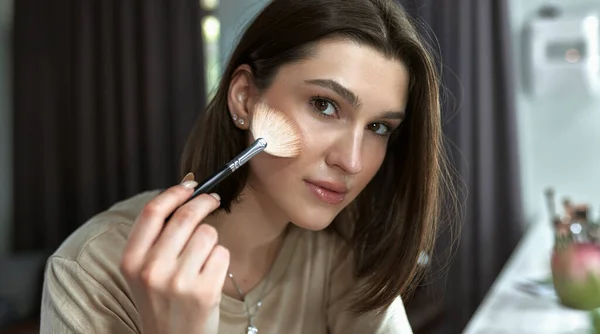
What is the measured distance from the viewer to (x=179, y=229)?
622 millimetres

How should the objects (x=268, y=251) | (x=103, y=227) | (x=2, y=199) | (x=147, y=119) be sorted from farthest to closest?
1. (x=2, y=199)
2. (x=147, y=119)
3. (x=268, y=251)
4. (x=103, y=227)

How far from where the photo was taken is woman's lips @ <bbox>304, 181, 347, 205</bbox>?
2.77 ft

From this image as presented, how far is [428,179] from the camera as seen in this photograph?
894mm

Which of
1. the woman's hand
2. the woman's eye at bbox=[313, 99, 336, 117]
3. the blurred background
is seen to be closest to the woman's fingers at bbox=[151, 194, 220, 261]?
the woman's hand

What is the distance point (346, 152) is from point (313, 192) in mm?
65

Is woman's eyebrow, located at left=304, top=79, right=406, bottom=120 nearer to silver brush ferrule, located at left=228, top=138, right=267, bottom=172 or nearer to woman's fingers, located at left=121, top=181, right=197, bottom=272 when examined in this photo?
silver brush ferrule, located at left=228, top=138, right=267, bottom=172

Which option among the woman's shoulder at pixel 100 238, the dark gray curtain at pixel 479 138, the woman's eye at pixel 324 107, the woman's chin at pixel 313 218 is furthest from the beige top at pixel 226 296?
the dark gray curtain at pixel 479 138

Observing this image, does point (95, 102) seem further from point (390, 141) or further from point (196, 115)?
point (390, 141)

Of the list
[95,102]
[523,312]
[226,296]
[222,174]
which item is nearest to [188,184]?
[222,174]

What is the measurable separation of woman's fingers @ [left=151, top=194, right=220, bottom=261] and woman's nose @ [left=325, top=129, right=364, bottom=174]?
0.76ft

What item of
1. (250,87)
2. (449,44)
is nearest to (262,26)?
(250,87)

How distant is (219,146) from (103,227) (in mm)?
188

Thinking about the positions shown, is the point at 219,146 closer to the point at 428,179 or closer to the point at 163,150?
the point at 428,179

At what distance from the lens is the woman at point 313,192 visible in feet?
2.68
